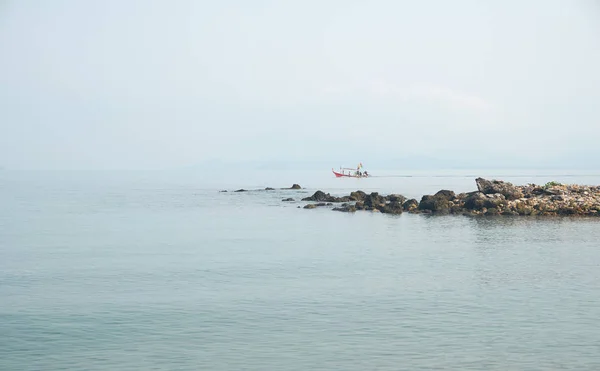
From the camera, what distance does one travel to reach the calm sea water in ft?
61.9

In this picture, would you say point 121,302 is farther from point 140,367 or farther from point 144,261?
point 144,261

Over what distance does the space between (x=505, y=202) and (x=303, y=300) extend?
4595cm

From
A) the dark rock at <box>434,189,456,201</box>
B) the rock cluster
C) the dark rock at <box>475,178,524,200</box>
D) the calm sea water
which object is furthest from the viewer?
the dark rock at <box>434,189,456,201</box>

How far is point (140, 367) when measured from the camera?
1784 centimetres

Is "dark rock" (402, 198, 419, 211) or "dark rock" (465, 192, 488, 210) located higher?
"dark rock" (465, 192, 488, 210)

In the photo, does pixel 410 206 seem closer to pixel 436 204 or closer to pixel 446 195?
pixel 436 204

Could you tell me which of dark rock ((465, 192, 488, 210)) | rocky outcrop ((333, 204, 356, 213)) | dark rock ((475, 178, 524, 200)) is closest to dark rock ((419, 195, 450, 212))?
dark rock ((465, 192, 488, 210))

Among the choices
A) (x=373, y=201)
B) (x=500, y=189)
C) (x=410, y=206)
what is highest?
(x=500, y=189)

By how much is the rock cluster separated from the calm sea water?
11.9 m

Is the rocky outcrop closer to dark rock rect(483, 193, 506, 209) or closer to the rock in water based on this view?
the rock in water

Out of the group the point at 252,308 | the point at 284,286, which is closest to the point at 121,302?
the point at 252,308

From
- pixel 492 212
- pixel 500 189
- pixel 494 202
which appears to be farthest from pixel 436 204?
pixel 500 189

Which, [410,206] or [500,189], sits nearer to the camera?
[500,189]

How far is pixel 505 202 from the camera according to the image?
6638 cm
